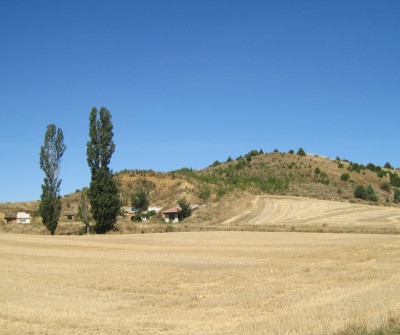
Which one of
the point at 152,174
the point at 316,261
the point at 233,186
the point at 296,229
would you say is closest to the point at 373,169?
the point at 233,186

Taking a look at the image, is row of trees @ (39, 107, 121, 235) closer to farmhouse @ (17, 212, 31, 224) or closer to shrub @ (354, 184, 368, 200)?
farmhouse @ (17, 212, 31, 224)

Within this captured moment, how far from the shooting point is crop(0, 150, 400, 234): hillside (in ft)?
163

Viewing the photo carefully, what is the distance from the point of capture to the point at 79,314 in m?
10.7

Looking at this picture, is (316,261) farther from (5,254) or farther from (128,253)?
(5,254)

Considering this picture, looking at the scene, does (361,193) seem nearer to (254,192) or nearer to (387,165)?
(254,192)

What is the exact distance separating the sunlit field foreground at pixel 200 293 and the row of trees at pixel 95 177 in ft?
71.0

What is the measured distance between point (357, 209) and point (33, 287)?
47955 mm

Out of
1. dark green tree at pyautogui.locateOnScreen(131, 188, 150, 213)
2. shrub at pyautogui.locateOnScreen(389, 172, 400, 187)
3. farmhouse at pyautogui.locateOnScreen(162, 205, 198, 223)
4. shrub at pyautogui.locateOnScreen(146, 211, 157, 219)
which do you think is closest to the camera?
farmhouse at pyautogui.locateOnScreen(162, 205, 198, 223)

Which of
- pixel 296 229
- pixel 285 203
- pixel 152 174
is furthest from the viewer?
pixel 152 174

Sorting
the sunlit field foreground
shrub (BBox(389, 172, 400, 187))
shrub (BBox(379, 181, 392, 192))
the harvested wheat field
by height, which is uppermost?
shrub (BBox(389, 172, 400, 187))

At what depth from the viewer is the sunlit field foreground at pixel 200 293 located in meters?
9.67

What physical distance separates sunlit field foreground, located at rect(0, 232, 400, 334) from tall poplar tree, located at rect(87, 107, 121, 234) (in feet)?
70.5

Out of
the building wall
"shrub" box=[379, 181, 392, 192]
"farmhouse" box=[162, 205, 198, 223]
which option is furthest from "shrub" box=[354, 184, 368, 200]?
the building wall

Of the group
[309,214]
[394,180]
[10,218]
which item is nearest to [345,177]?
[394,180]
